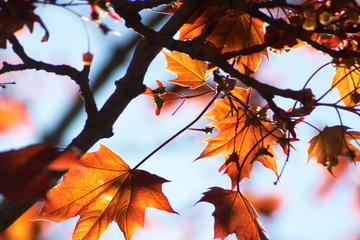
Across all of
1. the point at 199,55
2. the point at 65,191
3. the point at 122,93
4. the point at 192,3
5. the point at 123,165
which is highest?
the point at 192,3

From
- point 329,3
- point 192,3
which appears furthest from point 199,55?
point 329,3

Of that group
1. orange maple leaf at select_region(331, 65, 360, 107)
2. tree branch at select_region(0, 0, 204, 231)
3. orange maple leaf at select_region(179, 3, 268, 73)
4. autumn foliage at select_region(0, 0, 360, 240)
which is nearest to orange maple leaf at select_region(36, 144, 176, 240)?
autumn foliage at select_region(0, 0, 360, 240)

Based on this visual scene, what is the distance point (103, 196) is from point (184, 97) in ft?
1.01

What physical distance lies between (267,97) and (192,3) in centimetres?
24

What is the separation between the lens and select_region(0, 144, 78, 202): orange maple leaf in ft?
1.56

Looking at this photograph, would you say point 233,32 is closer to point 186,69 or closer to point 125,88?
point 186,69

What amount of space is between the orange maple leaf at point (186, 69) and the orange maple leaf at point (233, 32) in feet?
0.37

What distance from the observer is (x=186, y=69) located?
92 centimetres

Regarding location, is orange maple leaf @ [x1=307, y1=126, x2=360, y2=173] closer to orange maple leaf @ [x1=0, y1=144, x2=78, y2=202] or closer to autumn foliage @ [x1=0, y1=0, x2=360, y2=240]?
autumn foliage @ [x1=0, y1=0, x2=360, y2=240]

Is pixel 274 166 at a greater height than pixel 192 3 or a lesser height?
lesser

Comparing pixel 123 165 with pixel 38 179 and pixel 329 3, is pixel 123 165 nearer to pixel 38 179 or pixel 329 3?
pixel 38 179

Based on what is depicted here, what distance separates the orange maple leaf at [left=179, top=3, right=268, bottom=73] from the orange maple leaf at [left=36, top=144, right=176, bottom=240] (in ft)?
1.07

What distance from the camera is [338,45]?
0.62m

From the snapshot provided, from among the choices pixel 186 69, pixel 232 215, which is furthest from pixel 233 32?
pixel 232 215
